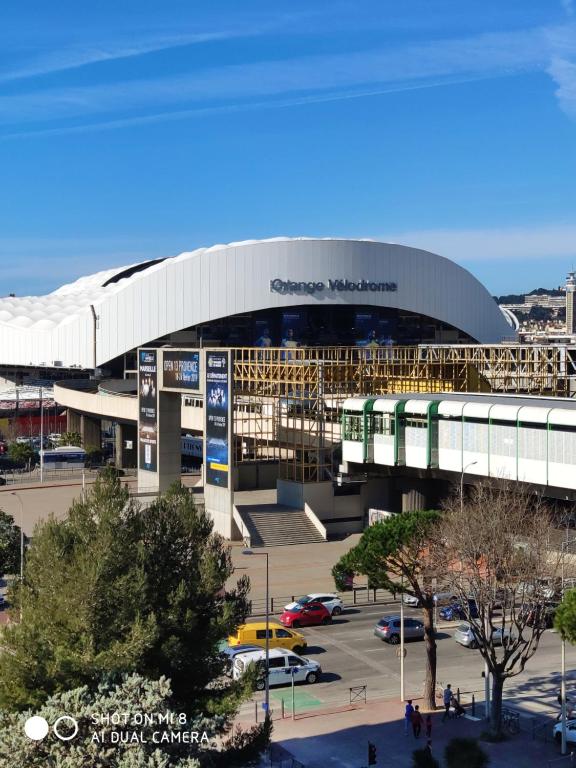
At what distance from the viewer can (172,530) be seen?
68.3ft

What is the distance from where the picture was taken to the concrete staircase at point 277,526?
161 ft

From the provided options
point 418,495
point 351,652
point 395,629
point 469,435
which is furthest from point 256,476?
point 351,652

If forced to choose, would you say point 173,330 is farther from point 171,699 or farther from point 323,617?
point 171,699

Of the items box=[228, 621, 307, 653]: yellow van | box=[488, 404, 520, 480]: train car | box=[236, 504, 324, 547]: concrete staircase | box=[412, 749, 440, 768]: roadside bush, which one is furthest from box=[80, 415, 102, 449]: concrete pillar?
box=[412, 749, 440, 768]: roadside bush

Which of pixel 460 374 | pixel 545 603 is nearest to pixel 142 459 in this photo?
pixel 460 374

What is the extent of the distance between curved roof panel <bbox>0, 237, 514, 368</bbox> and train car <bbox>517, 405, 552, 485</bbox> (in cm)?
6167

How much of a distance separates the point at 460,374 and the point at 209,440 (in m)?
26.0

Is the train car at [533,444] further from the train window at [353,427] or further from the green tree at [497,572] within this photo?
the green tree at [497,572]

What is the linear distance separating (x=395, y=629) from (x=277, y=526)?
17392mm

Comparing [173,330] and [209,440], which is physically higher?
[173,330]

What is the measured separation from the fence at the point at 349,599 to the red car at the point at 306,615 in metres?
1.35

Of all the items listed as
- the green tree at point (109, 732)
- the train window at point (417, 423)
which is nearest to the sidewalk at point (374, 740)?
the green tree at point (109, 732)

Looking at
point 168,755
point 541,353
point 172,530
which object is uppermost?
Answer: point 541,353

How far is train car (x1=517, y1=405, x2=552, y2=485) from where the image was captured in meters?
A: 41.6
